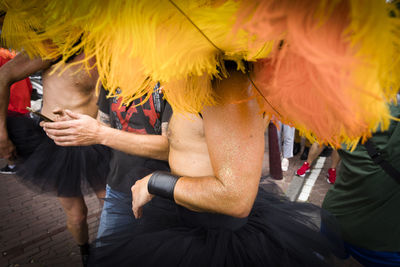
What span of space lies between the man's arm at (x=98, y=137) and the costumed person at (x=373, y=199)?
140 cm

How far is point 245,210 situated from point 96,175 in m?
1.80

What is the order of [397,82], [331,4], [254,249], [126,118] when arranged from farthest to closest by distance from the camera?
[126,118] → [254,249] → [397,82] → [331,4]

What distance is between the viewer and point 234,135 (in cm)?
91

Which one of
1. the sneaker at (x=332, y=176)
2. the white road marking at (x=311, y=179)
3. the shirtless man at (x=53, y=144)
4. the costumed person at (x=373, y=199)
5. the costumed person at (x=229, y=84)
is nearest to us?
the costumed person at (x=229, y=84)

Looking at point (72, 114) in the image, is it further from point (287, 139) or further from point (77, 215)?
point (287, 139)

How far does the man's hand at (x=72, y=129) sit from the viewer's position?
1566 millimetres

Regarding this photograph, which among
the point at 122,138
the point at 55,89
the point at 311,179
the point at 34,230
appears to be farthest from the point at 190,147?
the point at 311,179

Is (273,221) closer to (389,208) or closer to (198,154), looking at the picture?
(198,154)

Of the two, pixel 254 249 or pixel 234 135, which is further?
pixel 254 249

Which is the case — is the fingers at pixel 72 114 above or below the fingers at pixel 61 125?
above

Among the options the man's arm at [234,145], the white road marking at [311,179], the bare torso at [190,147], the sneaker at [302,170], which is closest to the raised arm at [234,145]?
the man's arm at [234,145]

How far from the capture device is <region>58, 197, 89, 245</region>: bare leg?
2342 mm

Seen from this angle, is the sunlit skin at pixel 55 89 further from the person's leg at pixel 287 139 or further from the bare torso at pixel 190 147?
the person's leg at pixel 287 139

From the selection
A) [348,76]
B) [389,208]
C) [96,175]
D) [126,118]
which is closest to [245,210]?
[348,76]
